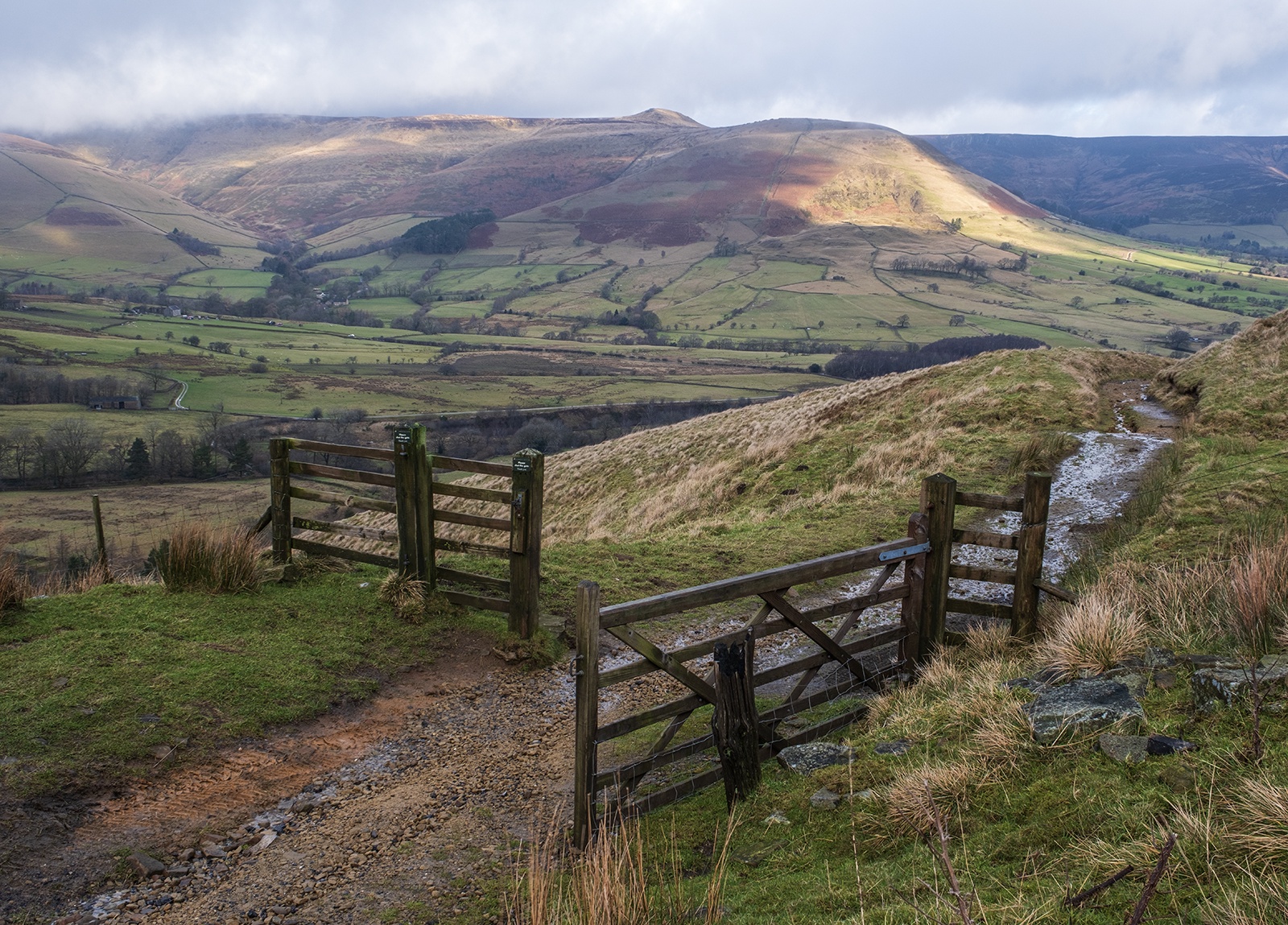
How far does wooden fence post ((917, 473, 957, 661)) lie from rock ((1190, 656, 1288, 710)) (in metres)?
2.20

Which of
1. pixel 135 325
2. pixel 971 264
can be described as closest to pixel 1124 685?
pixel 135 325

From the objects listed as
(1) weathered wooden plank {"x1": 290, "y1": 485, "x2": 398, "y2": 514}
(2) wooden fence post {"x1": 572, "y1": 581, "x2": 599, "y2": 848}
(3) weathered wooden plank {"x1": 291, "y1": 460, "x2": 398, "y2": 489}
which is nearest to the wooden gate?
(2) wooden fence post {"x1": 572, "y1": 581, "x2": 599, "y2": 848}

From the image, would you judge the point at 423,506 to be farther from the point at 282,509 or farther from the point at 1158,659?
the point at 1158,659

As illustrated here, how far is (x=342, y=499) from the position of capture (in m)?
9.76

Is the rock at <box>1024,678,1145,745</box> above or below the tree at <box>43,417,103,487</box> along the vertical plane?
above

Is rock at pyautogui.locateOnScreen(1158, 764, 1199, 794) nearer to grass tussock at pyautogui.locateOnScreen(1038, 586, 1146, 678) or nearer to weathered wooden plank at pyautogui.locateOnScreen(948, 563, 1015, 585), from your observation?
grass tussock at pyautogui.locateOnScreen(1038, 586, 1146, 678)

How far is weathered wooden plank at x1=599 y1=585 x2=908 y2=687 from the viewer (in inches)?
205

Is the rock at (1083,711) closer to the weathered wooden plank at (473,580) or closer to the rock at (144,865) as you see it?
the weathered wooden plank at (473,580)

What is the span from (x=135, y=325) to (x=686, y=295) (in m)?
85.3

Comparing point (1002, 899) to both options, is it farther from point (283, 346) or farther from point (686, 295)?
point (686, 295)

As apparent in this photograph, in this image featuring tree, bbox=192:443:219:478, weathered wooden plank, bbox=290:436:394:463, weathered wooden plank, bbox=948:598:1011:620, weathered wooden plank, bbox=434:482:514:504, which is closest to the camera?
weathered wooden plank, bbox=948:598:1011:620

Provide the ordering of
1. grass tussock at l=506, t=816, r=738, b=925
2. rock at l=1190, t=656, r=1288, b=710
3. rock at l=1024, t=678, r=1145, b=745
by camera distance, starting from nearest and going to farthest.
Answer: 1. grass tussock at l=506, t=816, r=738, b=925
2. rock at l=1190, t=656, r=1288, b=710
3. rock at l=1024, t=678, r=1145, b=745

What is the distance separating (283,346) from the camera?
106 metres

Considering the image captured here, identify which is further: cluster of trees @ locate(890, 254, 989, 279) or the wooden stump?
cluster of trees @ locate(890, 254, 989, 279)
